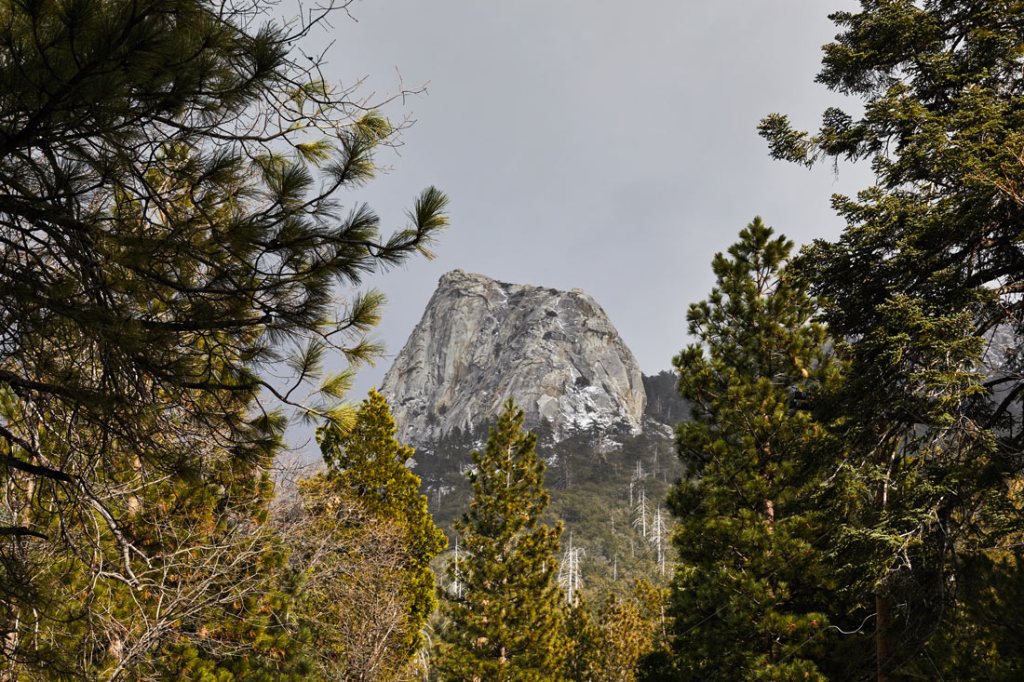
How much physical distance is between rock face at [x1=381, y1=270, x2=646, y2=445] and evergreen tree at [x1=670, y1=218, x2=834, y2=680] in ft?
342

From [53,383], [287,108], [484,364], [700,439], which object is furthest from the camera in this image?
[484,364]

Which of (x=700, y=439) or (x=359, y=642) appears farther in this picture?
(x=359, y=642)

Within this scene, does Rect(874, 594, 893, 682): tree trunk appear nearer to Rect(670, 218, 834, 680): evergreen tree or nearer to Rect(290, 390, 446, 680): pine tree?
Rect(670, 218, 834, 680): evergreen tree

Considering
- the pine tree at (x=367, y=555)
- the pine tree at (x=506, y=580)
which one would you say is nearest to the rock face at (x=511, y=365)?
the pine tree at (x=506, y=580)

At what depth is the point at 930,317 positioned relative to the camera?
4922mm

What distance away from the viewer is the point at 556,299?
143 meters

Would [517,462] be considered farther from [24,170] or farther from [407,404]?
[407,404]

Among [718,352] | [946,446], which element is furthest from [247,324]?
[718,352]

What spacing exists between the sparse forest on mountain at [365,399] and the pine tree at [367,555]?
0.32 ft

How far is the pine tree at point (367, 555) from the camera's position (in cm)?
1102

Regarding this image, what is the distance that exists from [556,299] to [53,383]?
14133 cm

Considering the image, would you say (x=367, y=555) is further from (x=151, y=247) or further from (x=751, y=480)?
(x=151, y=247)

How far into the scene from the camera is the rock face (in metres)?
121

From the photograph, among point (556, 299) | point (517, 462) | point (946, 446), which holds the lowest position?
point (946, 446)
